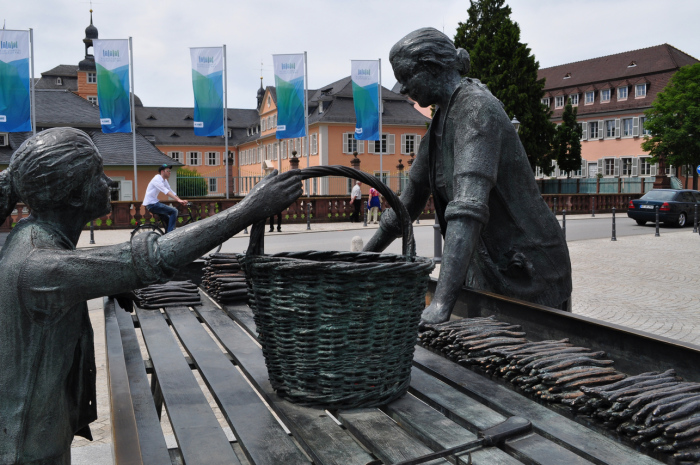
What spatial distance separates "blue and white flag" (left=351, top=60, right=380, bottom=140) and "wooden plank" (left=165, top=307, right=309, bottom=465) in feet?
87.8

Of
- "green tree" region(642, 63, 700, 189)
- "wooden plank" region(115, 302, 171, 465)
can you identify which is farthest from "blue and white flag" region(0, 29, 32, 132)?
"green tree" region(642, 63, 700, 189)

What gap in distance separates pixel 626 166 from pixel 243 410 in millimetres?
57880

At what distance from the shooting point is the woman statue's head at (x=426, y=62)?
262 centimetres

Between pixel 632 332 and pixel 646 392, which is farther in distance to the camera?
pixel 632 332

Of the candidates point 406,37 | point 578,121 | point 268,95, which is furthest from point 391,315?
point 268,95

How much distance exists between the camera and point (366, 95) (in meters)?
28.9

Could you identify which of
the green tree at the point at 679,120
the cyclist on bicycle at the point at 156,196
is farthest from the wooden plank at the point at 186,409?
the green tree at the point at 679,120

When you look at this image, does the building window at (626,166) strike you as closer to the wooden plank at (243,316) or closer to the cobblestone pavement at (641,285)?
the cobblestone pavement at (641,285)

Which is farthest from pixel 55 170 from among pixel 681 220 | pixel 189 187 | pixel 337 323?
pixel 189 187

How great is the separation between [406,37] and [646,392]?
163cm

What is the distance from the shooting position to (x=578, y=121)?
5819cm

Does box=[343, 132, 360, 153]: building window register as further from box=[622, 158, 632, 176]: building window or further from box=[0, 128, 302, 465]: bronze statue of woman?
box=[0, 128, 302, 465]: bronze statue of woman

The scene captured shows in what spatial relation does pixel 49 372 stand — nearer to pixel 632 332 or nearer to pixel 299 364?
pixel 299 364

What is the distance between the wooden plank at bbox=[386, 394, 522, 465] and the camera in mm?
1390
